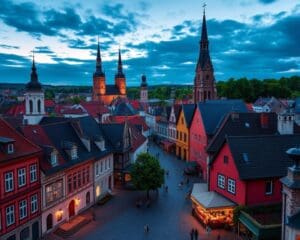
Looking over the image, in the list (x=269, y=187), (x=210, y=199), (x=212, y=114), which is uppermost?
(x=212, y=114)

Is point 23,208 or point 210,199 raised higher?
point 23,208

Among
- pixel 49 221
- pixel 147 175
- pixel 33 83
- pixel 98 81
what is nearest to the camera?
pixel 49 221

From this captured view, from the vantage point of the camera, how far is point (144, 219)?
36750 millimetres

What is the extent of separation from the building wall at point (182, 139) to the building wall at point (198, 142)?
313 centimetres

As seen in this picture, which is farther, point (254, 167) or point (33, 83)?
point (33, 83)

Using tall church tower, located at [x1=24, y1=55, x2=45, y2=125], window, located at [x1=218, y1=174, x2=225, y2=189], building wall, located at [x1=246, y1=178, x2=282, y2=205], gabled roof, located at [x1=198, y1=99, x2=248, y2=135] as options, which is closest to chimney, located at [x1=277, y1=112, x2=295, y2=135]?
building wall, located at [x1=246, y1=178, x2=282, y2=205]

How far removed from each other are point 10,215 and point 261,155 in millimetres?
24385

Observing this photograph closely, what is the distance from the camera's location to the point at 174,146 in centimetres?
7694

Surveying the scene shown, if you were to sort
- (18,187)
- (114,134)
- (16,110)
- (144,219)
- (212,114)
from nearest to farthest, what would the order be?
(18,187)
(144,219)
(114,134)
(212,114)
(16,110)

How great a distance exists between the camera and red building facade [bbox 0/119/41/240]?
27781 mm

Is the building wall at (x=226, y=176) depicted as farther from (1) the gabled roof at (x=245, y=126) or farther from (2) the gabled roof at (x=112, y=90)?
(2) the gabled roof at (x=112, y=90)

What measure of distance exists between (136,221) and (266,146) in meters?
16.1

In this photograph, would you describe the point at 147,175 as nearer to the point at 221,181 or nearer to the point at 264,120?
the point at 221,181

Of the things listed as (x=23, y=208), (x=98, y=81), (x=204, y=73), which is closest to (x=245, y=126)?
(x=23, y=208)
